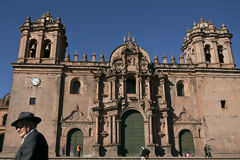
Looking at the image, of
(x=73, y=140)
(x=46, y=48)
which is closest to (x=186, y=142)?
(x=73, y=140)

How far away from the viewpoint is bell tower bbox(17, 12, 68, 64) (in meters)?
26.5

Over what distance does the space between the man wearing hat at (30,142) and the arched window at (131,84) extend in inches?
889

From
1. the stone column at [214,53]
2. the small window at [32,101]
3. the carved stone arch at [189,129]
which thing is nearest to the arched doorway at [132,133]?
the carved stone arch at [189,129]

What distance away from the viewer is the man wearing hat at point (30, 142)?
332 centimetres

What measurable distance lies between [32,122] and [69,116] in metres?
21.2

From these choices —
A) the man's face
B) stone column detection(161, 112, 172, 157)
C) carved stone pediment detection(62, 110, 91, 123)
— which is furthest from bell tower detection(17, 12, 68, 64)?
the man's face

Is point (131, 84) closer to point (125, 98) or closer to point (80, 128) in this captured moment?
point (125, 98)

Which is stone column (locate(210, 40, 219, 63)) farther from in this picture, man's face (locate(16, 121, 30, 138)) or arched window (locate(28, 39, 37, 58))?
man's face (locate(16, 121, 30, 138))

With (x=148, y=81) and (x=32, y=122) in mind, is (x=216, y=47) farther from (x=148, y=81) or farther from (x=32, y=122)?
(x=32, y=122)

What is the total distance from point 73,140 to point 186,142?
1101 centimetres

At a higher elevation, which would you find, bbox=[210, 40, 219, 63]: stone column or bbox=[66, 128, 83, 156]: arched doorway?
bbox=[210, 40, 219, 63]: stone column

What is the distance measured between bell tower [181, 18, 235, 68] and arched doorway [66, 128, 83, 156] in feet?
47.4

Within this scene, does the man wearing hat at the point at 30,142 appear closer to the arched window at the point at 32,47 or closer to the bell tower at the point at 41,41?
the bell tower at the point at 41,41

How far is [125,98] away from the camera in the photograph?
2500 centimetres
